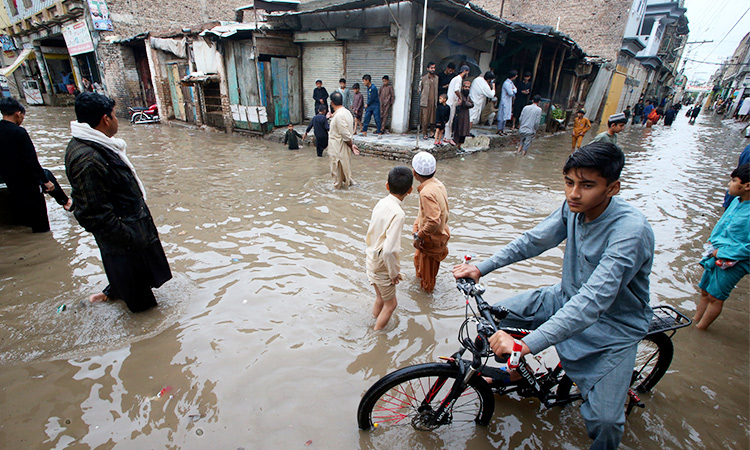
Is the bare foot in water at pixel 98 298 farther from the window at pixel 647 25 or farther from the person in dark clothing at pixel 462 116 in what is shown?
the window at pixel 647 25

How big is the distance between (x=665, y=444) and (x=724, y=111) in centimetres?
5696

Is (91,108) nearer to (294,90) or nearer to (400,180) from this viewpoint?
(400,180)

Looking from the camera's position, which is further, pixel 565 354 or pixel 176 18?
pixel 176 18

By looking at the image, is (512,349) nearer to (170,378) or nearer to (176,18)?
(170,378)

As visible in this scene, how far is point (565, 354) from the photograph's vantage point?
176cm

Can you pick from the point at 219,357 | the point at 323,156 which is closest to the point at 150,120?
the point at 323,156

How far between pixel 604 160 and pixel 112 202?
3240 millimetres

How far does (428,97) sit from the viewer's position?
992 centimetres

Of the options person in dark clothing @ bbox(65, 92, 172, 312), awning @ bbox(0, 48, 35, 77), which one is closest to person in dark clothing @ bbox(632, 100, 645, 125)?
person in dark clothing @ bbox(65, 92, 172, 312)

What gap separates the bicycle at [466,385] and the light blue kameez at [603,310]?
0.29 meters

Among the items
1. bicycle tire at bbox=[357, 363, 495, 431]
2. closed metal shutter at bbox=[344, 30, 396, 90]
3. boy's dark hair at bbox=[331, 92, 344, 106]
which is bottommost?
bicycle tire at bbox=[357, 363, 495, 431]

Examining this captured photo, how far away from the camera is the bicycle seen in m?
1.81

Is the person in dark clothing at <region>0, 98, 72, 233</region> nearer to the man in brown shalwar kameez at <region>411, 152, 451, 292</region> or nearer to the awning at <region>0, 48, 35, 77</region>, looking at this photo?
the man in brown shalwar kameez at <region>411, 152, 451, 292</region>

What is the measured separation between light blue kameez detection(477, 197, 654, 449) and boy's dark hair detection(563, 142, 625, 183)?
0.15 metres
